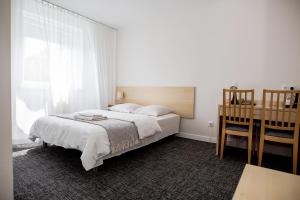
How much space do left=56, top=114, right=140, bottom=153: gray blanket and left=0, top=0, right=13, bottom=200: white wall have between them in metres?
1.12

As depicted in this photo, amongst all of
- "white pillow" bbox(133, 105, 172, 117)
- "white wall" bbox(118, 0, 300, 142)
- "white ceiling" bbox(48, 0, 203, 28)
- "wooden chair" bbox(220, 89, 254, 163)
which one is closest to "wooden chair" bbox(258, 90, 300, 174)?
"wooden chair" bbox(220, 89, 254, 163)

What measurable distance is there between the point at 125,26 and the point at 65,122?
2.99 metres

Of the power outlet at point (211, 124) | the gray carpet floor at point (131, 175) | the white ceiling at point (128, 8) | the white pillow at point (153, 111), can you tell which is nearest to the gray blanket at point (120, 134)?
the gray carpet floor at point (131, 175)

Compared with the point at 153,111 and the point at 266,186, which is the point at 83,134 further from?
the point at 266,186

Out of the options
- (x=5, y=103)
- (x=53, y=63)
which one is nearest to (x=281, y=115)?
(x=5, y=103)

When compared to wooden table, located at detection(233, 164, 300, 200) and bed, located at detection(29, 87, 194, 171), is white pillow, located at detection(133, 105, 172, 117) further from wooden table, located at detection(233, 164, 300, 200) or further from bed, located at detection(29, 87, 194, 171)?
wooden table, located at detection(233, 164, 300, 200)

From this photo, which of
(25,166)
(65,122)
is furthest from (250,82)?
(25,166)

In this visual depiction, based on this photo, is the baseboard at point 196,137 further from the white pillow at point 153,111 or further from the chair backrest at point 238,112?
the chair backrest at point 238,112

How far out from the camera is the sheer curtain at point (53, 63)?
117 inches

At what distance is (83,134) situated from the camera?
214 centimetres

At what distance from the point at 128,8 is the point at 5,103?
2979 millimetres

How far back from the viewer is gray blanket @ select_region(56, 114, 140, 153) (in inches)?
89.7

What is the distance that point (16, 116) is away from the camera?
2.97m

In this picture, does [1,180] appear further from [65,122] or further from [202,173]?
[202,173]
